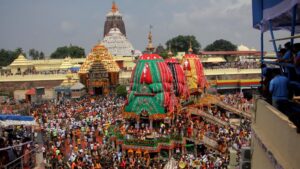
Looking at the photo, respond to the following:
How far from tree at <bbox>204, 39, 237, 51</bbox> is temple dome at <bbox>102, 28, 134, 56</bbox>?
103 feet

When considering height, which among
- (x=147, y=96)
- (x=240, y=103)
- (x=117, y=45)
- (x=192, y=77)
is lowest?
(x=240, y=103)

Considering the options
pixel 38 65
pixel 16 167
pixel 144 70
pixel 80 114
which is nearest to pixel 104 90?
pixel 80 114

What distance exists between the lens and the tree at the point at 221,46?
263 feet

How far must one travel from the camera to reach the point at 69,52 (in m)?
75.6

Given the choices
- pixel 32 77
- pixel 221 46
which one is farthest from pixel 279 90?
pixel 221 46

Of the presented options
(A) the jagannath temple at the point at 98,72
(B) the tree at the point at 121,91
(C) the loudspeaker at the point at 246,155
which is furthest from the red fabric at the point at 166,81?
(A) the jagannath temple at the point at 98,72

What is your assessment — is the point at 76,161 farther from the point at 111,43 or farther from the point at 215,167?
the point at 111,43

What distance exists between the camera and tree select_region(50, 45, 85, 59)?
7501 centimetres

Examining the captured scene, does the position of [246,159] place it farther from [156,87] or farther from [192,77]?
[192,77]

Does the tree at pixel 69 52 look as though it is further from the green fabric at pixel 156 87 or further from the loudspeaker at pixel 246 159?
the loudspeaker at pixel 246 159

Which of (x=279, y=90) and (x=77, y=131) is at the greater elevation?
(x=279, y=90)

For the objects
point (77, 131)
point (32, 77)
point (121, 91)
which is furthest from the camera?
point (32, 77)

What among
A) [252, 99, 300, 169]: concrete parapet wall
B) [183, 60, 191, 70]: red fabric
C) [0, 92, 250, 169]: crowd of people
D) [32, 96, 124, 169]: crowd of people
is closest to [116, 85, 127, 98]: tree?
[32, 96, 124, 169]: crowd of people

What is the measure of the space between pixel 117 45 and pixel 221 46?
113 feet
